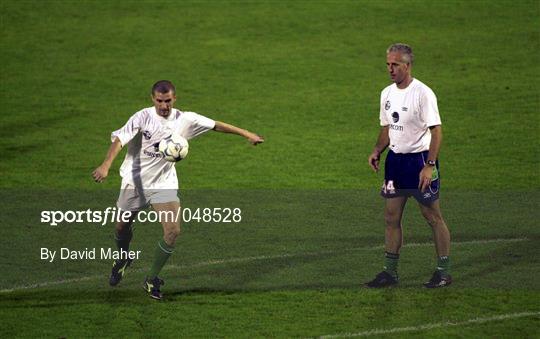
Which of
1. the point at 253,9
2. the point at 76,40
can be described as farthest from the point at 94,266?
the point at 253,9

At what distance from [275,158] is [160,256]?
7.34m

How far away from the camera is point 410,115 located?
38.7ft

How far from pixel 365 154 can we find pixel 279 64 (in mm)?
4967

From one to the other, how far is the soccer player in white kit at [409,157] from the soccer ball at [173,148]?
2060mm

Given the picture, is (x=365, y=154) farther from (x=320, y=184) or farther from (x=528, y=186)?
(x=528, y=186)

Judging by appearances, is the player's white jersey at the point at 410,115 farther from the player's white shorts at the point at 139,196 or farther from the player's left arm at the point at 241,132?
the player's white shorts at the point at 139,196

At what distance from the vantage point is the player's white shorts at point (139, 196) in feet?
38.8

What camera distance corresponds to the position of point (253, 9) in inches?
1024

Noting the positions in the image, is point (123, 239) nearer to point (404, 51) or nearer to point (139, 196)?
point (139, 196)

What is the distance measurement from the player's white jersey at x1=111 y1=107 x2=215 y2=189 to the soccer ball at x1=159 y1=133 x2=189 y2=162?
132 millimetres

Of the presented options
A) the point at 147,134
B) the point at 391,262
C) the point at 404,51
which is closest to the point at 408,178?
the point at 391,262

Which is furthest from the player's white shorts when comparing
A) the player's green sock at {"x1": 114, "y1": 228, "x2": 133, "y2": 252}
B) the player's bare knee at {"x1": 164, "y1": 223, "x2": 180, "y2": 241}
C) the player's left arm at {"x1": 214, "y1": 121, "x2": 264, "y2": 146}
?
the player's left arm at {"x1": 214, "y1": 121, "x2": 264, "y2": 146}

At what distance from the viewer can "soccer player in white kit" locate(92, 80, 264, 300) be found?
11.6 metres

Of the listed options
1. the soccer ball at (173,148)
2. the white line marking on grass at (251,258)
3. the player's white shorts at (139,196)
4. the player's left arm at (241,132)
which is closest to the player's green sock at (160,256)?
the player's white shorts at (139,196)
